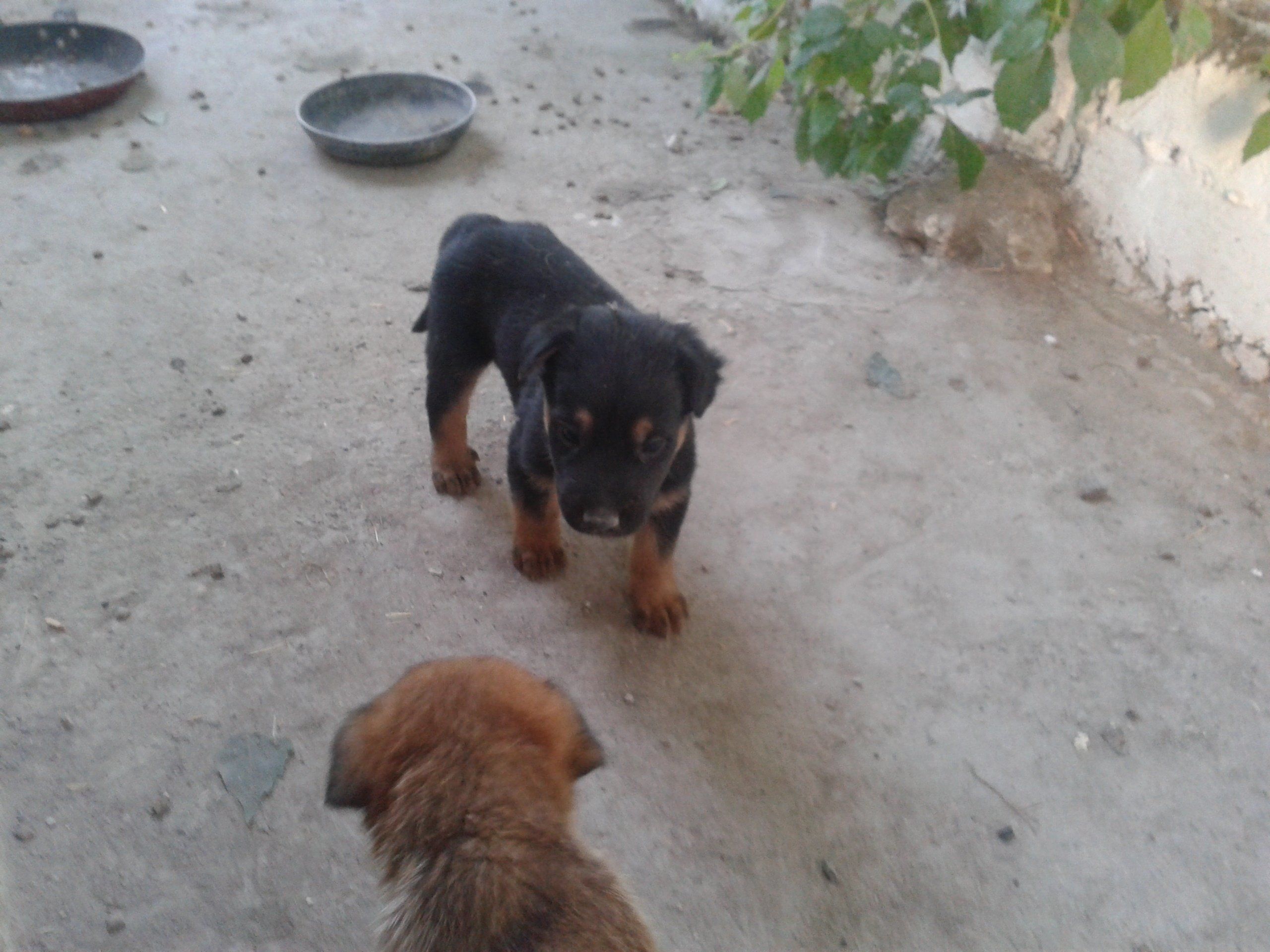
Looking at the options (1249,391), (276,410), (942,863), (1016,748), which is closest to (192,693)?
(276,410)

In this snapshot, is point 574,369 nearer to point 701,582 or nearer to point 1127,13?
point 701,582

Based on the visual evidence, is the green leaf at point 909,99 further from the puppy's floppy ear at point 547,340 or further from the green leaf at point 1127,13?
the puppy's floppy ear at point 547,340

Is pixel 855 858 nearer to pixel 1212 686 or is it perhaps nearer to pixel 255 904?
pixel 1212 686

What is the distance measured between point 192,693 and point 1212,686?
3.19m

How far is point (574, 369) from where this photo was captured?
2.31 meters

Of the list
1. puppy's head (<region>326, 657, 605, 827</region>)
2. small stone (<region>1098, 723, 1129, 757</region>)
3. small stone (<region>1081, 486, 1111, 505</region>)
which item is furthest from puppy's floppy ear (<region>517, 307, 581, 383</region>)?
small stone (<region>1081, 486, 1111, 505</region>)

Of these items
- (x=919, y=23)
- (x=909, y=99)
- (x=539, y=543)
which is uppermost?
(x=919, y=23)

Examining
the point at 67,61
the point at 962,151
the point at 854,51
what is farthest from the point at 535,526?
the point at 67,61

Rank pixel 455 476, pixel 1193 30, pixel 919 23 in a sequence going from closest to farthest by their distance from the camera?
pixel 455 476, pixel 1193 30, pixel 919 23

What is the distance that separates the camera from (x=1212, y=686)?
272cm

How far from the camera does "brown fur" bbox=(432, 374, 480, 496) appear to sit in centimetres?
309

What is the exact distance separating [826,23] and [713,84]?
2.86 feet

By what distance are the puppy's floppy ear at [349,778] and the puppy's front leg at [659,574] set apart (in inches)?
48.0

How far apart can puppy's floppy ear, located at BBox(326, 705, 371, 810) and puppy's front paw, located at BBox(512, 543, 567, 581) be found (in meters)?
1.31
